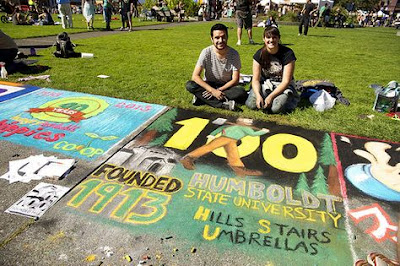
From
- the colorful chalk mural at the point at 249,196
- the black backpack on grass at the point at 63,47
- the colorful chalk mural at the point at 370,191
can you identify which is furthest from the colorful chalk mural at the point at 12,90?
the colorful chalk mural at the point at 370,191

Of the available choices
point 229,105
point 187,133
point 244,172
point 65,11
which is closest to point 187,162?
point 244,172

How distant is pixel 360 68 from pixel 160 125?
688 centimetres

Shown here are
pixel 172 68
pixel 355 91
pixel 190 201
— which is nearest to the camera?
pixel 190 201

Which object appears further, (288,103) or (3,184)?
(288,103)

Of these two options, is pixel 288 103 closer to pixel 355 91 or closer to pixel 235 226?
pixel 355 91

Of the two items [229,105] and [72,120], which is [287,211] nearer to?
[229,105]

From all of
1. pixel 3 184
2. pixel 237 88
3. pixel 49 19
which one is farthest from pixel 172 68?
pixel 49 19

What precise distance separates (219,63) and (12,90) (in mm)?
3741

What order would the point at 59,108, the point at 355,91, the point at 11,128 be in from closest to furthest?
the point at 11,128 → the point at 59,108 → the point at 355,91

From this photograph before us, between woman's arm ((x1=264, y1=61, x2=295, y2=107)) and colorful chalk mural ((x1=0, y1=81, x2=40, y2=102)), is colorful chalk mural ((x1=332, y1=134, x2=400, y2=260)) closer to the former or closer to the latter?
woman's arm ((x1=264, y1=61, x2=295, y2=107))

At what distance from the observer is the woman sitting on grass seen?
4.29m

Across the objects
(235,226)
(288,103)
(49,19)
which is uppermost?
(49,19)

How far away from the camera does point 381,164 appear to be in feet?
10.5

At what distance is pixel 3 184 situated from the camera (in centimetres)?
258
